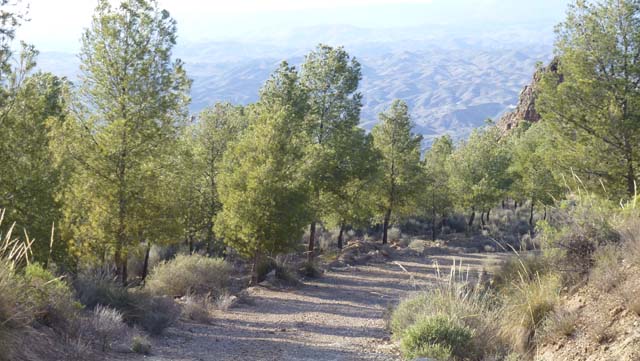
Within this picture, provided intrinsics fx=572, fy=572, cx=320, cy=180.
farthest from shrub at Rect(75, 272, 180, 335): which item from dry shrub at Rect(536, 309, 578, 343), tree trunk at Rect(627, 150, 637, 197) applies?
tree trunk at Rect(627, 150, 637, 197)

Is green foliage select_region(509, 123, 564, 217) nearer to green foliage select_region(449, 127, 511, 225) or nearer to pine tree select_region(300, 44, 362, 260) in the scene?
green foliage select_region(449, 127, 511, 225)

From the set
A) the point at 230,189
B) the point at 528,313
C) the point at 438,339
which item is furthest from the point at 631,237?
the point at 230,189

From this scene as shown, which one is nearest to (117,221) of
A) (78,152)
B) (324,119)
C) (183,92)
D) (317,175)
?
(78,152)

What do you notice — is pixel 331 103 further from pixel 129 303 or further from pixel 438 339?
pixel 438 339

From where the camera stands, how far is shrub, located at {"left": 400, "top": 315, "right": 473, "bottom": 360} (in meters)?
8.63

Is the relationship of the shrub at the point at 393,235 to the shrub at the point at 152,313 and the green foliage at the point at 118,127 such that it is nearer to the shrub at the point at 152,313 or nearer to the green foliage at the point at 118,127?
the green foliage at the point at 118,127

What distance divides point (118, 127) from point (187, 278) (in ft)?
18.3

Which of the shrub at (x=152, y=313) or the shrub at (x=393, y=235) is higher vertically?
the shrub at (x=152, y=313)

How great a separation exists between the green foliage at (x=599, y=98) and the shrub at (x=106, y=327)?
13.1 meters

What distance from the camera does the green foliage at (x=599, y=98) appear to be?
16875 millimetres

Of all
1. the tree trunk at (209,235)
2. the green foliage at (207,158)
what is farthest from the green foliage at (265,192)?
the tree trunk at (209,235)

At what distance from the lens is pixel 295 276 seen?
23.3m

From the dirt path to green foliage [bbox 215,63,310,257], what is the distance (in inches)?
79.1

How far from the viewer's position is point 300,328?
14344 millimetres
